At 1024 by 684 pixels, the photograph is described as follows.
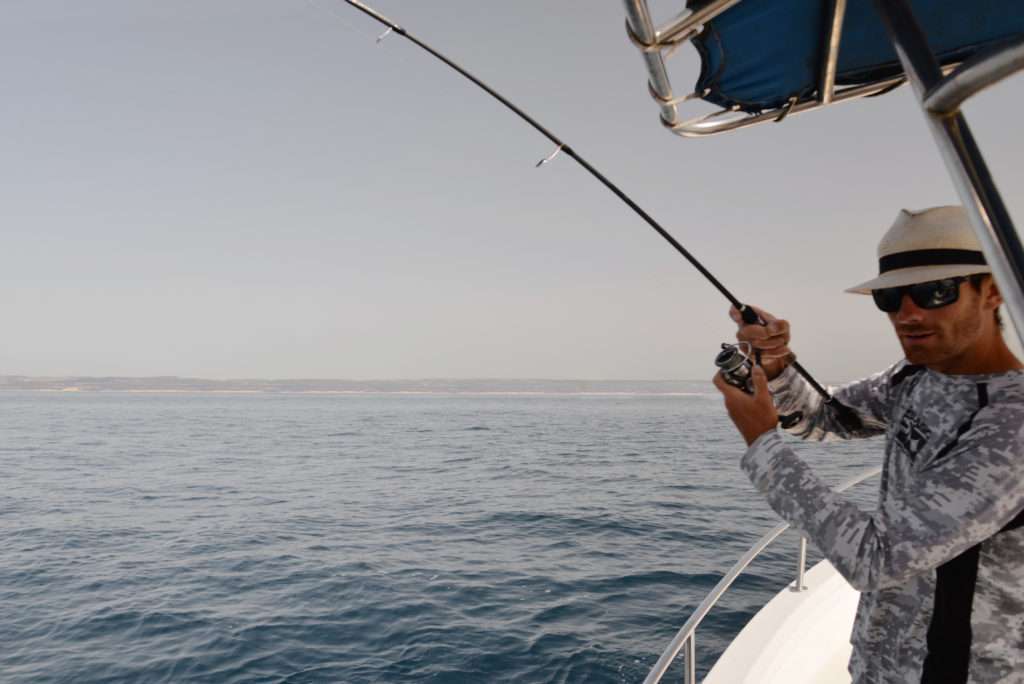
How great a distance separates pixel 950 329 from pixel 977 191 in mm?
832

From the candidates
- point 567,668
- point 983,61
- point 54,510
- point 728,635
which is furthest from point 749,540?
point 54,510

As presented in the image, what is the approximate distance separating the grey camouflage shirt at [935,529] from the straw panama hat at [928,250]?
255 millimetres

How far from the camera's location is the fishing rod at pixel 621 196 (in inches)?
87.4

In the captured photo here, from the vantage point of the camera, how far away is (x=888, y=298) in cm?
162

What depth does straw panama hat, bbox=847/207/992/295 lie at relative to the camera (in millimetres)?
1495

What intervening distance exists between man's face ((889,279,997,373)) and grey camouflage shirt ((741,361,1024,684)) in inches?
2.3

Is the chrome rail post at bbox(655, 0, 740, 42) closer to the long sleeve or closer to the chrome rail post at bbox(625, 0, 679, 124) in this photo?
the chrome rail post at bbox(625, 0, 679, 124)

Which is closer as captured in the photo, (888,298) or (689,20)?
(689,20)

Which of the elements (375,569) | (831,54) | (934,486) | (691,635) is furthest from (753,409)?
(375,569)

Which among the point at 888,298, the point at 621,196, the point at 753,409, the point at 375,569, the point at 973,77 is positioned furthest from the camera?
the point at 375,569

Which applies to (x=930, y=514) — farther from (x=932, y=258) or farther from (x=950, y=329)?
(x=932, y=258)

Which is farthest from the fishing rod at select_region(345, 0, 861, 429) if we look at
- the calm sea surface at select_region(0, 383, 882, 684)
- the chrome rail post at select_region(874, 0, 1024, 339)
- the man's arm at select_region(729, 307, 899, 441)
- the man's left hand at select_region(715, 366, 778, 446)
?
the calm sea surface at select_region(0, 383, 882, 684)

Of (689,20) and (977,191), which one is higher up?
(689,20)

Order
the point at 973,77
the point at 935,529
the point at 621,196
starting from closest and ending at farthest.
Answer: the point at 973,77
the point at 935,529
the point at 621,196
